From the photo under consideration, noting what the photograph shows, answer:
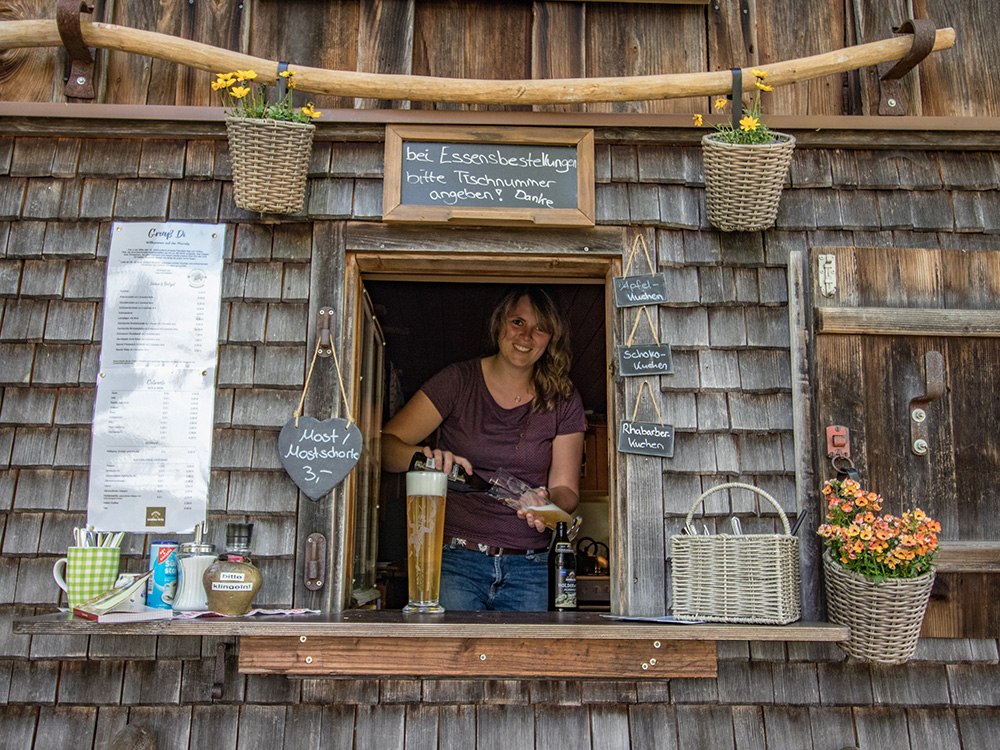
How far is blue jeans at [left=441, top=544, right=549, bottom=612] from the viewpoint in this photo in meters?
3.49

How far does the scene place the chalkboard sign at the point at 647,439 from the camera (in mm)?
2889

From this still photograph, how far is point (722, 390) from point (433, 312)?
200cm

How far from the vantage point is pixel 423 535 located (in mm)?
2855

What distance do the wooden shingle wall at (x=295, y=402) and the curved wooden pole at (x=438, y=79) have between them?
223 mm

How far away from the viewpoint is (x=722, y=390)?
2957 mm

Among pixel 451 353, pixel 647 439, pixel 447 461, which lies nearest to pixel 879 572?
pixel 647 439

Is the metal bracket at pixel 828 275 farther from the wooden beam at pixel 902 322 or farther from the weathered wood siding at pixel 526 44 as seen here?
the weathered wood siding at pixel 526 44

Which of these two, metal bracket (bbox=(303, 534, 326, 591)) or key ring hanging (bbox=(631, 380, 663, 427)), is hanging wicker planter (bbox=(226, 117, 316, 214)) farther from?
key ring hanging (bbox=(631, 380, 663, 427))

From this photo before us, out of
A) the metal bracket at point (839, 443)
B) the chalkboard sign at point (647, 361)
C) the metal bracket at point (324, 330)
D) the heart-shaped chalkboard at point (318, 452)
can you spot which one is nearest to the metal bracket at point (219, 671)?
the heart-shaped chalkboard at point (318, 452)

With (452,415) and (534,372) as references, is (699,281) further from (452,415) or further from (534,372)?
(452,415)

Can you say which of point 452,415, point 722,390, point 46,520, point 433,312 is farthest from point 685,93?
point 46,520

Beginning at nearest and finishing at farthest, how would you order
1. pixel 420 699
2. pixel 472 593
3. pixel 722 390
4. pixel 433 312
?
pixel 420 699
pixel 722 390
pixel 472 593
pixel 433 312

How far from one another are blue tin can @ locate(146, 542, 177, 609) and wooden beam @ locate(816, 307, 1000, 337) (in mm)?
2150

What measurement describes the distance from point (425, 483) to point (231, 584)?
664 millimetres
